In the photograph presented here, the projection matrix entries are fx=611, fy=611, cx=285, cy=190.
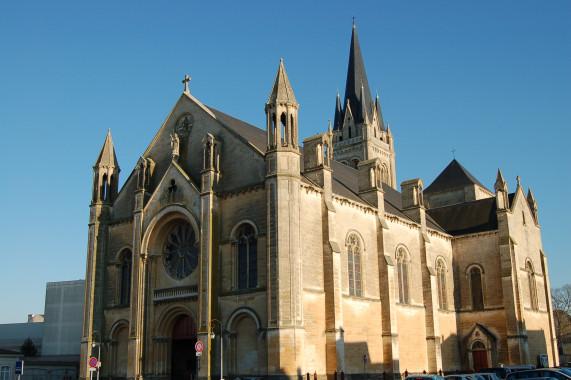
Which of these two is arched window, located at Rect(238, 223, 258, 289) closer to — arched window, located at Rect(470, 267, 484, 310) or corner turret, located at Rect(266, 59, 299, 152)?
corner turret, located at Rect(266, 59, 299, 152)

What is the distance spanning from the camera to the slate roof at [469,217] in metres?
48.4

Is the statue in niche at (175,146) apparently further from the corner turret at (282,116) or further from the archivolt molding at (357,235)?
the archivolt molding at (357,235)

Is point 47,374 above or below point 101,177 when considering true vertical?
below

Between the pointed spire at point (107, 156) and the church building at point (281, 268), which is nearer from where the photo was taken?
the church building at point (281, 268)

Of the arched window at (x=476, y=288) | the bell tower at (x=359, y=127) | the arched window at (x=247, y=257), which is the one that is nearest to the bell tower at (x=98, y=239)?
the arched window at (x=247, y=257)

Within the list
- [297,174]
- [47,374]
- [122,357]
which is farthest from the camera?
→ [47,374]

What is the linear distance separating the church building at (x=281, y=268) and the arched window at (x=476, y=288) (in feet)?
0.52

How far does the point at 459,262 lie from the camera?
159 ft

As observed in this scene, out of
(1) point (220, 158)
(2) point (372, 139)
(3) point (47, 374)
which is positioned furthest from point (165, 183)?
(2) point (372, 139)

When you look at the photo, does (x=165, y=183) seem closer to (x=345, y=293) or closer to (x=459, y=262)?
(x=345, y=293)

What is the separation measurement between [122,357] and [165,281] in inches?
227

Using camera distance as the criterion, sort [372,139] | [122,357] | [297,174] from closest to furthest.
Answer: [297,174] → [122,357] → [372,139]

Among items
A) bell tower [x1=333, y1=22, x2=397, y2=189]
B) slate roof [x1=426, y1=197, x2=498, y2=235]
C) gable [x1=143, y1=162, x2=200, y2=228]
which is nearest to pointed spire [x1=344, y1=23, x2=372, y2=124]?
bell tower [x1=333, y1=22, x2=397, y2=189]

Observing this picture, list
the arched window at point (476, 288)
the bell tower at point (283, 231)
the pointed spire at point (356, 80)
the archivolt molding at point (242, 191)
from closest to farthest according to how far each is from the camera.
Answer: the bell tower at point (283, 231) → the archivolt molding at point (242, 191) → the arched window at point (476, 288) → the pointed spire at point (356, 80)
